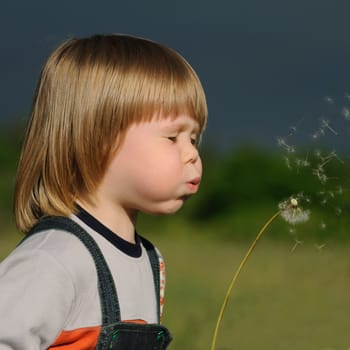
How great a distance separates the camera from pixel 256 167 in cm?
654

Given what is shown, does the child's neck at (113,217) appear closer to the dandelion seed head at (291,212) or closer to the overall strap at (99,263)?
the overall strap at (99,263)

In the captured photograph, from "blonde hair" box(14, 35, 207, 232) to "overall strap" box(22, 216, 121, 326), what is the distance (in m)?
0.04

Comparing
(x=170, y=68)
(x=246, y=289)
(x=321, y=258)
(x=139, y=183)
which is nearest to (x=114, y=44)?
(x=170, y=68)

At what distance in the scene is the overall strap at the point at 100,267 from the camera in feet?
8.43

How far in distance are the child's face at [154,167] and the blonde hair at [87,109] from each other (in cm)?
3

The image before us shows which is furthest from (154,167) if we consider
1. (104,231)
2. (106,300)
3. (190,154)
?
(106,300)

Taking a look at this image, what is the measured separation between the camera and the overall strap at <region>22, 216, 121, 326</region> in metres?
2.57

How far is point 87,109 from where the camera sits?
2.61 metres

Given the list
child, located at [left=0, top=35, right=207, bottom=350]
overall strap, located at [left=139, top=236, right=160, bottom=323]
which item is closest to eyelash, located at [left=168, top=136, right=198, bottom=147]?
child, located at [left=0, top=35, right=207, bottom=350]

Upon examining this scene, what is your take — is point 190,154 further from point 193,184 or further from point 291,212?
point 291,212

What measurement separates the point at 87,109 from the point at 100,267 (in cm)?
38

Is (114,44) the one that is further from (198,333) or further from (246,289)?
(246,289)

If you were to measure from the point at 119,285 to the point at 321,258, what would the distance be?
144 cm

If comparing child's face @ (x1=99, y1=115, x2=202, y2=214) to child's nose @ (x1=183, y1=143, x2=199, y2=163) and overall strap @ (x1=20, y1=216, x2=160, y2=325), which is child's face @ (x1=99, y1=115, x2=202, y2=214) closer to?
child's nose @ (x1=183, y1=143, x2=199, y2=163)
